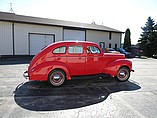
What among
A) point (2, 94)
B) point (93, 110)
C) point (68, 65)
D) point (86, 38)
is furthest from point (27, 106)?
point (86, 38)

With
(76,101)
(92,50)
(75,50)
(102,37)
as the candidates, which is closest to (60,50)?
(75,50)

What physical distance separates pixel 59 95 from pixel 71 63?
1.68m

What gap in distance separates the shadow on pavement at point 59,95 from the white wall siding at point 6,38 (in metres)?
11.8

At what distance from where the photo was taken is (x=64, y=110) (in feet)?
13.0

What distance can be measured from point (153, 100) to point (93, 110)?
224 cm

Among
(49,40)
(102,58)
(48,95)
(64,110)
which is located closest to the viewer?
(64,110)

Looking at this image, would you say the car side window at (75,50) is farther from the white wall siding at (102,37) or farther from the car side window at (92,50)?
the white wall siding at (102,37)

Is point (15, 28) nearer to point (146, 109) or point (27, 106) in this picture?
point (27, 106)

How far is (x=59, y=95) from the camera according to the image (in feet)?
16.7

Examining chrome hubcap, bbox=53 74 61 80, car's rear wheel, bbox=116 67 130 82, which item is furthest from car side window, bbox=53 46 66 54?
car's rear wheel, bbox=116 67 130 82

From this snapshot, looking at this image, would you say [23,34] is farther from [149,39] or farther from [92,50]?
[149,39]

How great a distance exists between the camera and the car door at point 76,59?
6315 mm

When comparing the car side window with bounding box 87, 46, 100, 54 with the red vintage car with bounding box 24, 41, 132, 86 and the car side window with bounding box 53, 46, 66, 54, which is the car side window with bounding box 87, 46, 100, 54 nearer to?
the red vintage car with bounding box 24, 41, 132, 86

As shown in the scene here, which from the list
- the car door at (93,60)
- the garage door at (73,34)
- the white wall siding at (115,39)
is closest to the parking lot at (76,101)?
the car door at (93,60)
